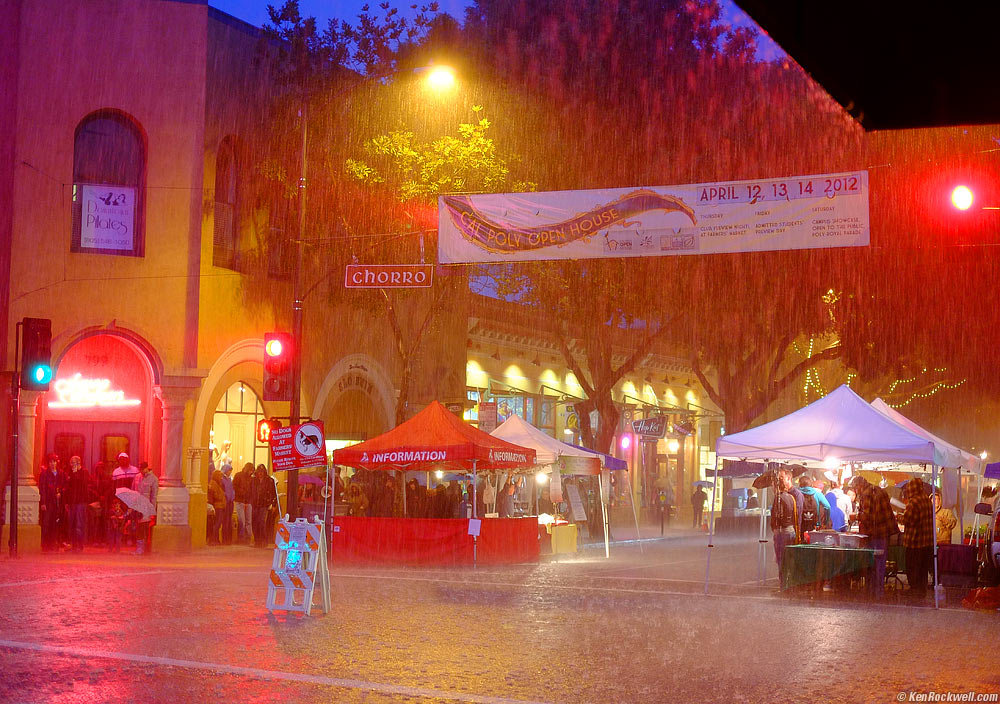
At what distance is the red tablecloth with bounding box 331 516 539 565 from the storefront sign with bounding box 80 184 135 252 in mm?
8014

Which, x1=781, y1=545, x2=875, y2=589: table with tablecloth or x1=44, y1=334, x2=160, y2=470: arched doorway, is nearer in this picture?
x1=781, y1=545, x2=875, y2=589: table with tablecloth

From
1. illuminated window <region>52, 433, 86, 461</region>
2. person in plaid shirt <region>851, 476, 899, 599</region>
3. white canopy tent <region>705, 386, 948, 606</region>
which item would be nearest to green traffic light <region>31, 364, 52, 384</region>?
illuminated window <region>52, 433, 86, 461</region>

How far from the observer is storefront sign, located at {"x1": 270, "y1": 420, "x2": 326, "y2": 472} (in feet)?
66.9

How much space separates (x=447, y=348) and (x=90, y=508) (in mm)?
16217

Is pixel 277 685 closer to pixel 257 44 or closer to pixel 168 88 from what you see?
pixel 168 88

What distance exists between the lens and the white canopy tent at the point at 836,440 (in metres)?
16.3

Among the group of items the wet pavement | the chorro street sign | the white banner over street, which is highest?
the white banner over street

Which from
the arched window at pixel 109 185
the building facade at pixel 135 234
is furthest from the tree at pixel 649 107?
the arched window at pixel 109 185

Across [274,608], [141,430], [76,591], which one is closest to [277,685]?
[274,608]

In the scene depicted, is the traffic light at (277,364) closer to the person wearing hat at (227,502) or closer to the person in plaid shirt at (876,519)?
the person wearing hat at (227,502)

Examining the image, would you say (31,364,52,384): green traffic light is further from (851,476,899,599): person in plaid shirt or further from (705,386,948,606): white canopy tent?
(851,476,899,599): person in plaid shirt

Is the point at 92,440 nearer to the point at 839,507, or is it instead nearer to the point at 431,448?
the point at 431,448

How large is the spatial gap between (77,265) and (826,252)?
60.0 ft

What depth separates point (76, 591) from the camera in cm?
1522
